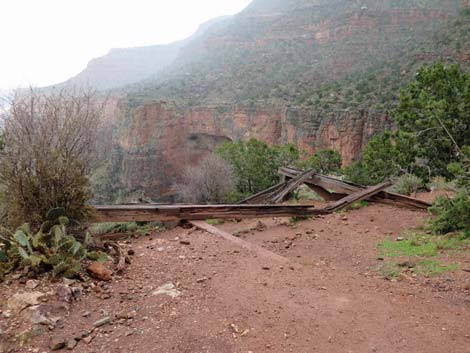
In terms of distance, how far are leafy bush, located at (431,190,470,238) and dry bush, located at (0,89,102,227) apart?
179 inches

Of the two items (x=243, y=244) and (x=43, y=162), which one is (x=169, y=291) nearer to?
(x=243, y=244)

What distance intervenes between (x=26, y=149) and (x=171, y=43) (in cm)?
12927

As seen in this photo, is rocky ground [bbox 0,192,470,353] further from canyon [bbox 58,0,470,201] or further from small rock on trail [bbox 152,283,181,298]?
canyon [bbox 58,0,470,201]

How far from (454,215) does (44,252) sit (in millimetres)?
4898

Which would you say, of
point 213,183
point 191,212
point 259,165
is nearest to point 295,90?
point 259,165

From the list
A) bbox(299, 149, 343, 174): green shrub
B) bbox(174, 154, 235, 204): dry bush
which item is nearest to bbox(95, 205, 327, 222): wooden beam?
bbox(174, 154, 235, 204): dry bush

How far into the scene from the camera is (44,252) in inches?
138

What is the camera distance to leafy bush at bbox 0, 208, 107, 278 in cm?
333

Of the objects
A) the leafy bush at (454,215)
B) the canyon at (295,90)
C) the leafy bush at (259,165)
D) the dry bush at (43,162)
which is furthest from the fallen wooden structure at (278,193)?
the canyon at (295,90)

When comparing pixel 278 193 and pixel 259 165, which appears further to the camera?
pixel 259 165

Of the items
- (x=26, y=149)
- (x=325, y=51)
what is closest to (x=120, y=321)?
(x=26, y=149)

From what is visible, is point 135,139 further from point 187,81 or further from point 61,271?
point 61,271

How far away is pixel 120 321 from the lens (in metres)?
2.91

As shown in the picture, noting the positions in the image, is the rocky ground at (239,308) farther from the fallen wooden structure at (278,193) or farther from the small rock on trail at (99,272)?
the fallen wooden structure at (278,193)
